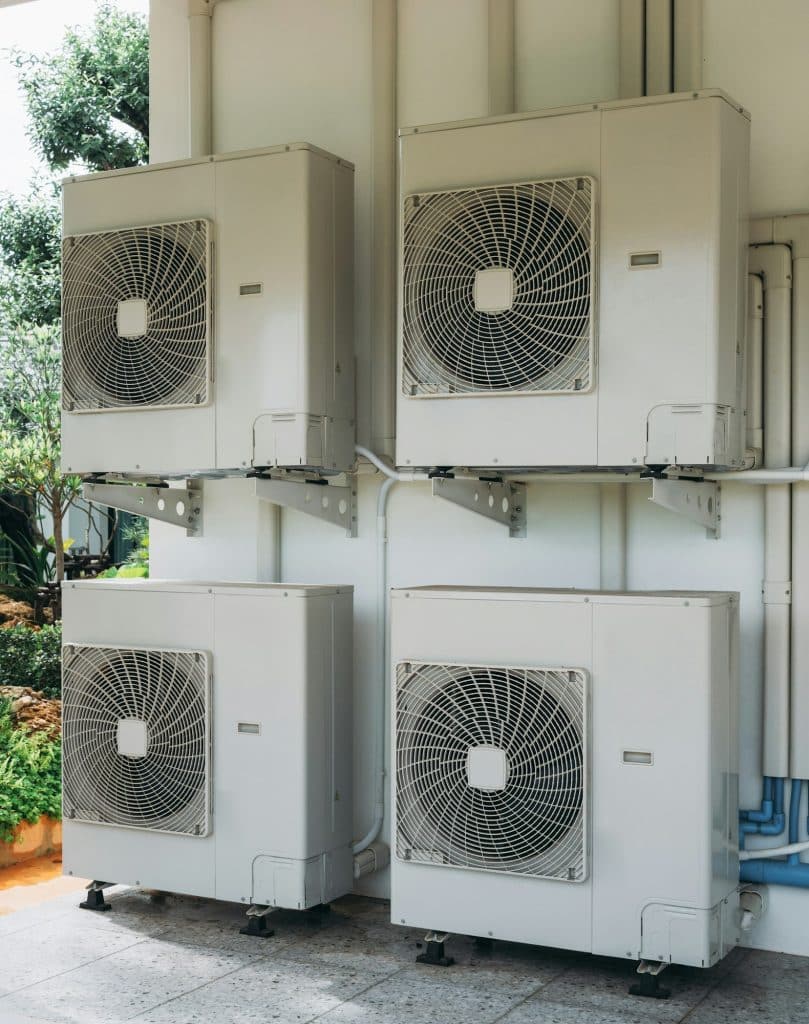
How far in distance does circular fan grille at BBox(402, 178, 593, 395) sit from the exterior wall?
573 millimetres

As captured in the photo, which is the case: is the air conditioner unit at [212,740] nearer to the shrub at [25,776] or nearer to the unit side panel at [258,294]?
the unit side panel at [258,294]

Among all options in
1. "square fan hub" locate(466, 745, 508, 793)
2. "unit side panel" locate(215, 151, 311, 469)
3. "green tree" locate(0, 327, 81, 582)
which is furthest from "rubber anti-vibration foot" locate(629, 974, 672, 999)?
"green tree" locate(0, 327, 81, 582)

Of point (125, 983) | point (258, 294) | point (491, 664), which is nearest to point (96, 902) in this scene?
point (125, 983)

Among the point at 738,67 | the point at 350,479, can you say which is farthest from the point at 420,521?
the point at 738,67

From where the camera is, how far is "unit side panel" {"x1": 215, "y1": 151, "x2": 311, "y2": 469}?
3.54 meters

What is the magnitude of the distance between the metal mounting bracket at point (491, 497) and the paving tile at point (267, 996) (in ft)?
4.18

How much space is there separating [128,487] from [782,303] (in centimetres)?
205

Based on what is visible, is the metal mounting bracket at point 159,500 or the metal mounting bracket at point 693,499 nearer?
the metal mounting bracket at point 693,499

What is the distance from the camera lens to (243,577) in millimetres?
4168

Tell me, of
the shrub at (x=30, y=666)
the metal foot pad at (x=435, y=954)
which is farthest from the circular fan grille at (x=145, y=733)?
the shrub at (x=30, y=666)

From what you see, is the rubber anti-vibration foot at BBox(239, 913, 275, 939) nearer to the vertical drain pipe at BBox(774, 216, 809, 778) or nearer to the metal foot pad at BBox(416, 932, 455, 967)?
the metal foot pad at BBox(416, 932, 455, 967)

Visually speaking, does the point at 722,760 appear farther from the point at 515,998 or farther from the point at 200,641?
the point at 200,641

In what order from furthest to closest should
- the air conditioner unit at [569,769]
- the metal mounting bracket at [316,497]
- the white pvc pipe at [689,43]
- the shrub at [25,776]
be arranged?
the shrub at [25,776] → the metal mounting bracket at [316,497] → the white pvc pipe at [689,43] → the air conditioner unit at [569,769]

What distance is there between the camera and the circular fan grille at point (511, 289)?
10.4 feet
